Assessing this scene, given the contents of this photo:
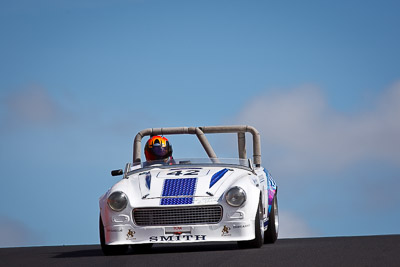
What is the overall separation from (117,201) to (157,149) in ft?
10.8

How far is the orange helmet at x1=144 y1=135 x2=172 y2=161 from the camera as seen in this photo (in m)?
15.0

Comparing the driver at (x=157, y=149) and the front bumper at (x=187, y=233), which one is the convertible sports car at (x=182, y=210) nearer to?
the front bumper at (x=187, y=233)

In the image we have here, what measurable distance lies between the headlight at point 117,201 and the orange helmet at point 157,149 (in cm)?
314

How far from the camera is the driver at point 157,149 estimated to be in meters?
15.0

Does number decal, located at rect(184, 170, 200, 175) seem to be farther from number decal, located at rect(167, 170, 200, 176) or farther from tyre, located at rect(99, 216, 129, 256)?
tyre, located at rect(99, 216, 129, 256)

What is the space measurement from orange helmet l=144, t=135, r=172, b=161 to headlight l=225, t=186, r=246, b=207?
11.5 feet

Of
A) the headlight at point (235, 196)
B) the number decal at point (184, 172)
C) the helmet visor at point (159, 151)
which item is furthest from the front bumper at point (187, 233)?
the helmet visor at point (159, 151)

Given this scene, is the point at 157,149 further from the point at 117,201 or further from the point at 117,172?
the point at 117,201

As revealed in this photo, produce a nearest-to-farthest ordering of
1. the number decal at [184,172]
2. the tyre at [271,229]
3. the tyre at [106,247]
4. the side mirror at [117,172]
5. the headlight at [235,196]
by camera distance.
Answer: the headlight at [235,196] → the tyre at [106,247] → the number decal at [184,172] → the side mirror at [117,172] → the tyre at [271,229]

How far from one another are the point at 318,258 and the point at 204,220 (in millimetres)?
2504

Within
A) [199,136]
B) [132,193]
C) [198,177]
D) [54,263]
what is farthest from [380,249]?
[199,136]

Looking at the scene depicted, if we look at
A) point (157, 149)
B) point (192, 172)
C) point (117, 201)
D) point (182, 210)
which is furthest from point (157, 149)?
point (182, 210)

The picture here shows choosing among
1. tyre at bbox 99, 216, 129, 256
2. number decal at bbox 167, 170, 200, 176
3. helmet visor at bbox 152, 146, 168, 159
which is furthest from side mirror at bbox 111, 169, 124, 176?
helmet visor at bbox 152, 146, 168, 159

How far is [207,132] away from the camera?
54.5 ft
